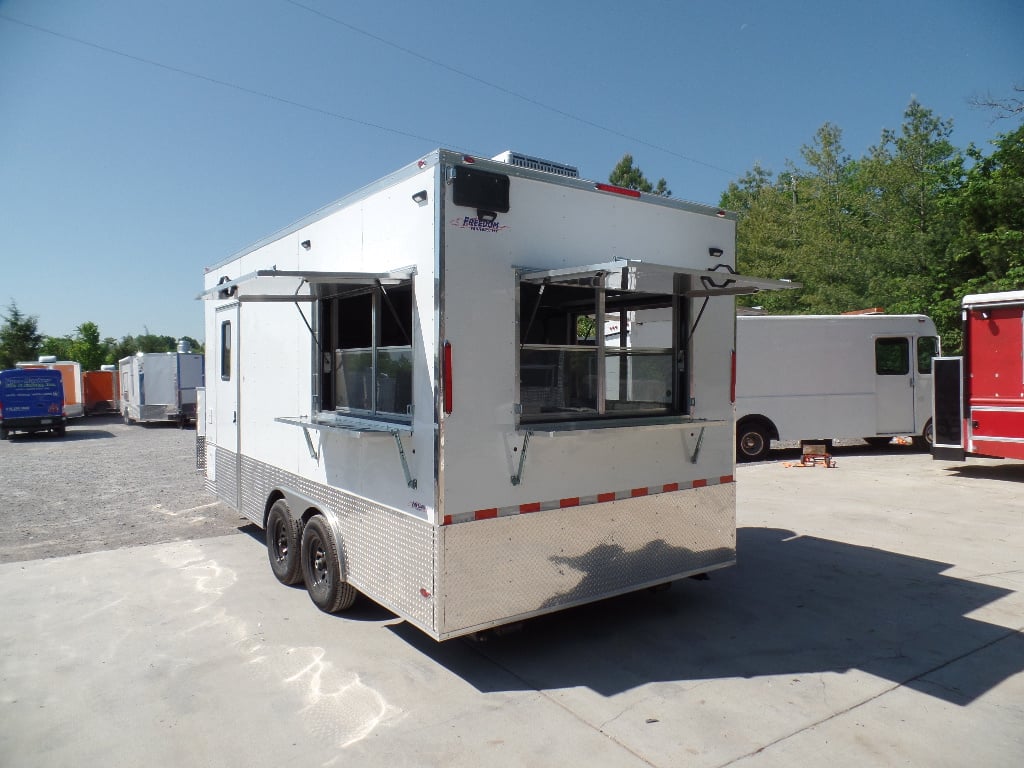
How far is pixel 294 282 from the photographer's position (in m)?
4.71

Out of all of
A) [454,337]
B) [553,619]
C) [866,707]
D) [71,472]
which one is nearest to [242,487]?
[553,619]

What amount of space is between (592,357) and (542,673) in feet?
6.29

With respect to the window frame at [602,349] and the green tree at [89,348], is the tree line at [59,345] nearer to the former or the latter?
the green tree at [89,348]

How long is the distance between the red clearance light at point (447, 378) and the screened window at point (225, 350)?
4032mm

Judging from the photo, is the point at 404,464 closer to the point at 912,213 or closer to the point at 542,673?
the point at 542,673

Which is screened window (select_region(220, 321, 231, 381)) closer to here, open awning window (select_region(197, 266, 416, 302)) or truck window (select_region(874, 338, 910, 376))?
open awning window (select_region(197, 266, 416, 302))

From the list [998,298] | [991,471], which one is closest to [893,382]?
[991,471]

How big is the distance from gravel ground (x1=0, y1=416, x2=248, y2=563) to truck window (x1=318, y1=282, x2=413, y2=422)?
3.59 meters

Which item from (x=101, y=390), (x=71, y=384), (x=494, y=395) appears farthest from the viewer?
(x=101, y=390)

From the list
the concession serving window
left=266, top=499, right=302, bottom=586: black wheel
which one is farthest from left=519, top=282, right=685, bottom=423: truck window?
left=266, top=499, right=302, bottom=586: black wheel

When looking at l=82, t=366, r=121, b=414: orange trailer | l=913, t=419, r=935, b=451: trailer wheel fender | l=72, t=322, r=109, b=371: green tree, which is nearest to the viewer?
l=913, t=419, r=935, b=451: trailer wheel fender

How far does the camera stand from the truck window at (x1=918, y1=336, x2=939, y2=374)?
516 inches

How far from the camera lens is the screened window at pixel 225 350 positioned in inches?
275

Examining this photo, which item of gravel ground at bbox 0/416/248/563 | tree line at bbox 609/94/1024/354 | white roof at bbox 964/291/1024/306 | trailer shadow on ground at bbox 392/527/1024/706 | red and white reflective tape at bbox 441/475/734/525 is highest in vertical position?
tree line at bbox 609/94/1024/354
